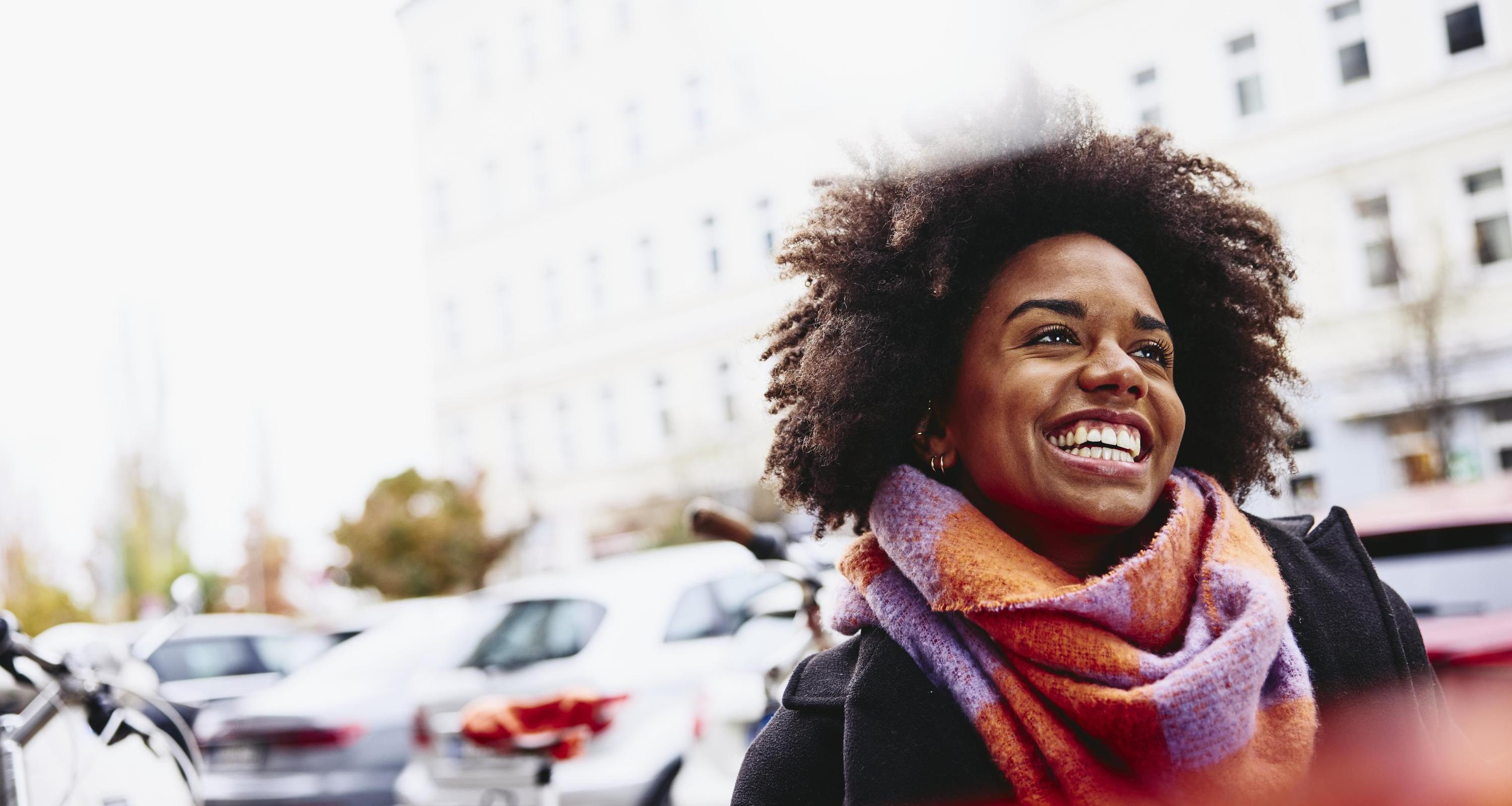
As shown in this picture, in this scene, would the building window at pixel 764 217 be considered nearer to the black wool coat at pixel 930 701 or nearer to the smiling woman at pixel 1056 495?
the smiling woman at pixel 1056 495

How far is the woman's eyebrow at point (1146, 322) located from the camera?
190 centimetres

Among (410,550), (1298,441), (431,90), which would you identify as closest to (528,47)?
(431,90)

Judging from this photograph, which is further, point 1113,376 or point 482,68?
point 482,68

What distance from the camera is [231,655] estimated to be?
36.9 ft

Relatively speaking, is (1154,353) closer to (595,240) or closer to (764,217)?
(764,217)

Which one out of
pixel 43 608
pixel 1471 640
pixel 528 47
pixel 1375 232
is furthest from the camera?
pixel 528 47

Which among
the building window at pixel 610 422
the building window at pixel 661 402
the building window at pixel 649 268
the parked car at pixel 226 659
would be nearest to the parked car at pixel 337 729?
the parked car at pixel 226 659

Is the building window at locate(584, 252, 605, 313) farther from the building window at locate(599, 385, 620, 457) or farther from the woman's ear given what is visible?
the woman's ear

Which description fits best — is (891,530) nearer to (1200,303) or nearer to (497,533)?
(1200,303)

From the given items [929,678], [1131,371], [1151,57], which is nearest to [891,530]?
[929,678]

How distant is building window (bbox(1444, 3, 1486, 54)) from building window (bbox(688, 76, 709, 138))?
12.5 m

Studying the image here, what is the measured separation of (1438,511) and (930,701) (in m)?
3.27

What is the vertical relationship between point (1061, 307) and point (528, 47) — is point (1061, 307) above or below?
below

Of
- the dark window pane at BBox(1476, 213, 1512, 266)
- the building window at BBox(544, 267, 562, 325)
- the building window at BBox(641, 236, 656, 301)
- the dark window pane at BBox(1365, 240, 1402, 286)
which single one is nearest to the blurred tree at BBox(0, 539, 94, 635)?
the building window at BBox(544, 267, 562, 325)
